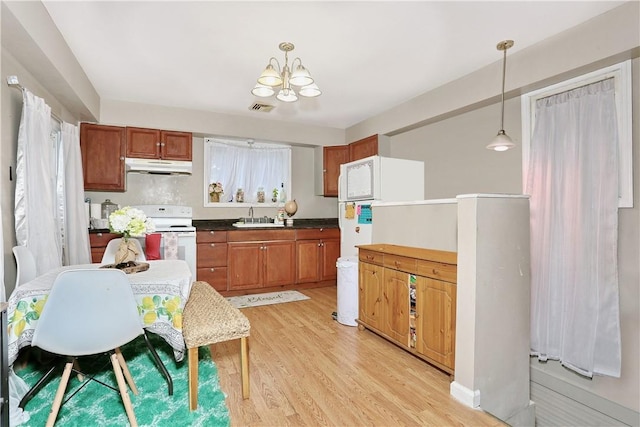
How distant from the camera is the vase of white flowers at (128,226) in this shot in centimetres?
202

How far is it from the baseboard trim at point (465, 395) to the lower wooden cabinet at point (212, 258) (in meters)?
3.10

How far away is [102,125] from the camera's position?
3.95m

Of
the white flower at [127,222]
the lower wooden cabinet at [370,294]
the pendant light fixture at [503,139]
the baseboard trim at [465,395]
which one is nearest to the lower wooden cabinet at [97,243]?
the white flower at [127,222]

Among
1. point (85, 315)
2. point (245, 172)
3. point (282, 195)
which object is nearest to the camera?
point (85, 315)

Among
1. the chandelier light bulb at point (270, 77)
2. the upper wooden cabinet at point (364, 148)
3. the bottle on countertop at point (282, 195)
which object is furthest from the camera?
the bottle on countertop at point (282, 195)

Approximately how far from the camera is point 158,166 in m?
4.23

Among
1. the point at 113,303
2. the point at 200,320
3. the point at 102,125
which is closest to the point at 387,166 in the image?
the point at 200,320

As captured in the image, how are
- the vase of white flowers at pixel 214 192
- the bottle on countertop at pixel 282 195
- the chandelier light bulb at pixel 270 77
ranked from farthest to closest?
the bottle on countertop at pixel 282 195, the vase of white flowers at pixel 214 192, the chandelier light bulb at pixel 270 77

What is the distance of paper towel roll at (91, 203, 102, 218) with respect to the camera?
3.92 m

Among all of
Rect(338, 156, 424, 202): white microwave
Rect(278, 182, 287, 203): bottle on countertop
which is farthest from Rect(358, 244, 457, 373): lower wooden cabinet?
Rect(278, 182, 287, 203): bottle on countertop

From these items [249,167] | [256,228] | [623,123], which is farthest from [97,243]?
[623,123]

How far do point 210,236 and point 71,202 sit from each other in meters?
1.52

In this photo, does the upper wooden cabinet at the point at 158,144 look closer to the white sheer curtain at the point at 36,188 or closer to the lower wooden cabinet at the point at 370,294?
the white sheer curtain at the point at 36,188

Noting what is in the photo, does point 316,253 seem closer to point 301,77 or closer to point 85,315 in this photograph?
point 301,77
